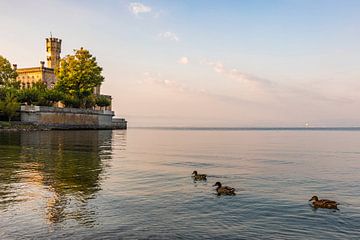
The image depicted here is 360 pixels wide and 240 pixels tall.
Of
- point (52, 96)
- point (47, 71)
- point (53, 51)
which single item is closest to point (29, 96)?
point (52, 96)

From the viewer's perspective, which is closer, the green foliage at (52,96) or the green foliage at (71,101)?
the green foliage at (52,96)

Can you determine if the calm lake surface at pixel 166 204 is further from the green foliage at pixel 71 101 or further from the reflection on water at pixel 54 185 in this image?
the green foliage at pixel 71 101

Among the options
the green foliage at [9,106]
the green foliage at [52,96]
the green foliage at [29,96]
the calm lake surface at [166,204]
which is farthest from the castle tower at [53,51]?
the calm lake surface at [166,204]

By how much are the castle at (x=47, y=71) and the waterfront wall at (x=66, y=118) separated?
23704 mm

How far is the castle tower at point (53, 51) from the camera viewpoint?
14188cm

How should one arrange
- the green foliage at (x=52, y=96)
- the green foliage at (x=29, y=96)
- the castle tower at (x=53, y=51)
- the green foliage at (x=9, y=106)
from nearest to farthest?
1. the green foliage at (x=9, y=106)
2. the green foliage at (x=29, y=96)
3. the green foliage at (x=52, y=96)
4. the castle tower at (x=53, y=51)

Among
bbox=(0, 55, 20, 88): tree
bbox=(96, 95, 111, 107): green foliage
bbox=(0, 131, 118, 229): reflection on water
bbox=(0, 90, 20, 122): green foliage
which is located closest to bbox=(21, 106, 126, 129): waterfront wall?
bbox=(0, 90, 20, 122): green foliage

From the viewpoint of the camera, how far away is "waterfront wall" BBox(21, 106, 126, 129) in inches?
3903

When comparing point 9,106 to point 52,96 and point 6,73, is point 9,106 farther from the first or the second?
point 6,73

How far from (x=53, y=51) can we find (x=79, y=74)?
131 feet

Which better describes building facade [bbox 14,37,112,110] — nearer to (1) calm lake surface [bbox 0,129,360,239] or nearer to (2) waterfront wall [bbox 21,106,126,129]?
(2) waterfront wall [bbox 21,106,126,129]

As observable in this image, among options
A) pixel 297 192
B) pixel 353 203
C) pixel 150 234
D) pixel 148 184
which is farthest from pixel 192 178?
pixel 150 234

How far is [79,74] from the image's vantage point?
110 m

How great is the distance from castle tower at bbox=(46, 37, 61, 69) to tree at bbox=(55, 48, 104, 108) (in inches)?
1271
